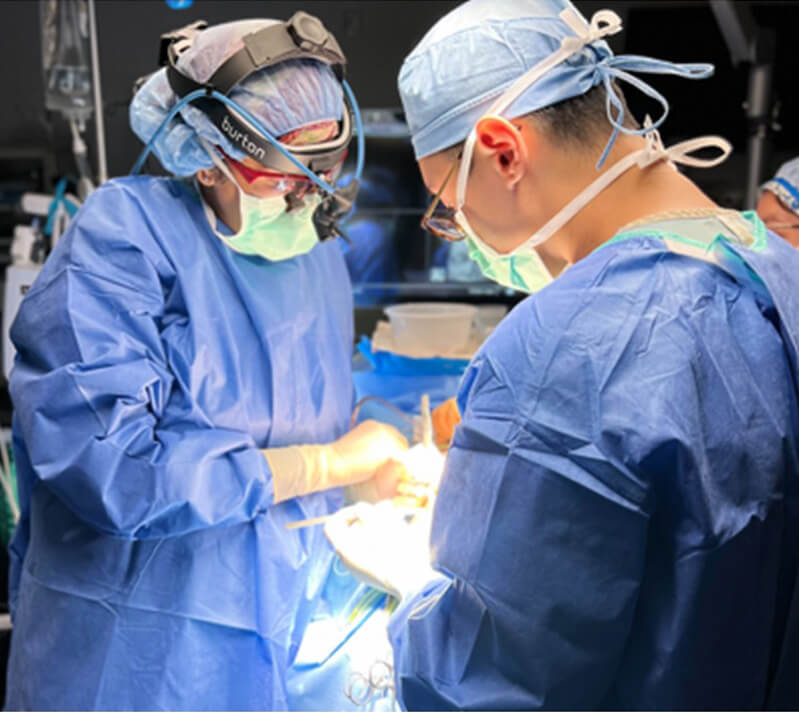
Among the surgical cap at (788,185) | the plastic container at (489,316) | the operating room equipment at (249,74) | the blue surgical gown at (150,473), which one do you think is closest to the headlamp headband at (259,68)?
the operating room equipment at (249,74)

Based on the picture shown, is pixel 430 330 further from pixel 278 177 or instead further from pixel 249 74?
pixel 249 74

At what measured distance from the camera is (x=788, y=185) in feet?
7.52

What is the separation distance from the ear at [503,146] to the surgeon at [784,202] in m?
1.61

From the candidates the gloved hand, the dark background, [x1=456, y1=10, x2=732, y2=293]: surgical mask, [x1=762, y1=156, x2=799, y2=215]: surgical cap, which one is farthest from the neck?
[x1=762, y1=156, x2=799, y2=215]: surgical cap

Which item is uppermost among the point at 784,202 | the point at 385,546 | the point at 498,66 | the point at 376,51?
the point at 498,66

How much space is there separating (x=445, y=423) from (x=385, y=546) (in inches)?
23.6

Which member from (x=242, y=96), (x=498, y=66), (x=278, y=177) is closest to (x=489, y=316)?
(x=278, y=177)

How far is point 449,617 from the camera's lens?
0.92 metres

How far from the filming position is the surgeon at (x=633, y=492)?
0.80 m

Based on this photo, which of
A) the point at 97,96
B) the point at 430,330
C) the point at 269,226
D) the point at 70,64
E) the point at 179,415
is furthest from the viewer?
the point at 70,64

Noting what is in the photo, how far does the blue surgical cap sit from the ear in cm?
3

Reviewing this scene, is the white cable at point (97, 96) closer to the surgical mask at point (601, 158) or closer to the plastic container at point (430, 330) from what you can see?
the plastic container at point (430, 330)

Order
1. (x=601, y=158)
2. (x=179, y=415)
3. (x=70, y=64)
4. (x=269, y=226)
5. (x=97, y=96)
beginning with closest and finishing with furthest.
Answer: (x=601, y=158) < (x=179, y=415) < (x=269, y=226) < (x=97, y=96) < (x=70, y=64)

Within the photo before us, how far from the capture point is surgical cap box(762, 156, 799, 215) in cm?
227
